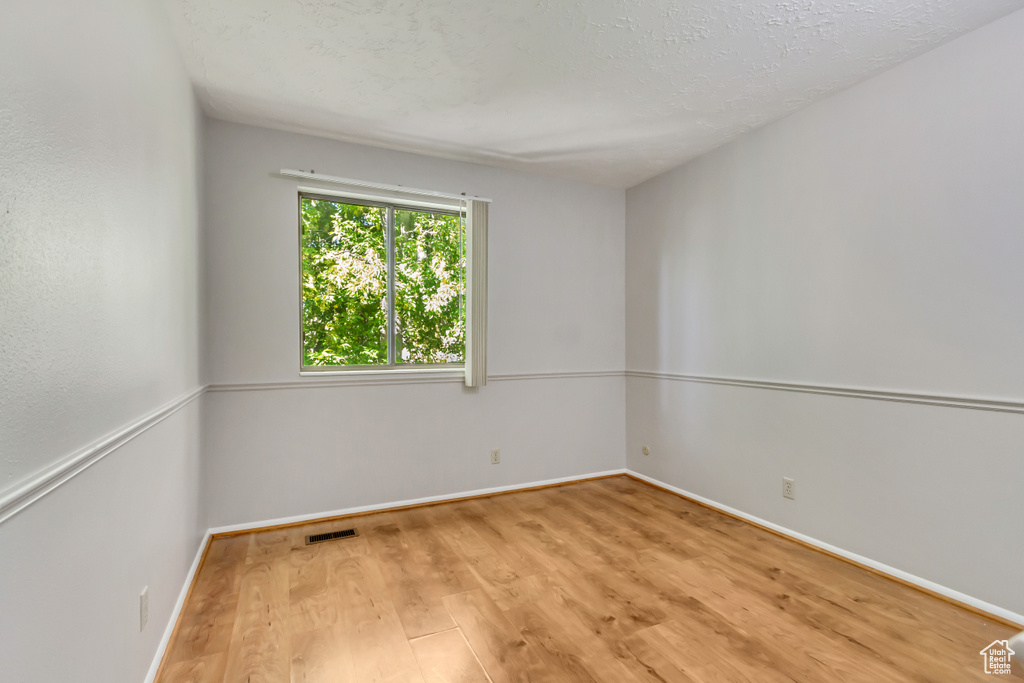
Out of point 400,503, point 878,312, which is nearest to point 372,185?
point 400,503

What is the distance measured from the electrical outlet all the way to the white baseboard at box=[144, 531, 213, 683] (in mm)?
194

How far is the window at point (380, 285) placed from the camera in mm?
3443

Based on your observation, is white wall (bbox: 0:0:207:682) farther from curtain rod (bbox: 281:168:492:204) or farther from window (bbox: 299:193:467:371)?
window (bbox: 299:193:467:371)

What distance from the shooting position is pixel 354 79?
2605mm

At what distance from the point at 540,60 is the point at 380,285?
1909mm

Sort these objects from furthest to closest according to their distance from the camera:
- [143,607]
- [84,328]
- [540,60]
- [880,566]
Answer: [880,566] < [540,60] < [143,607] < [84,328]

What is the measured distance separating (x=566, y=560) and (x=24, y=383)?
2442 millimetres

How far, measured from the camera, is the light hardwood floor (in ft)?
5.93

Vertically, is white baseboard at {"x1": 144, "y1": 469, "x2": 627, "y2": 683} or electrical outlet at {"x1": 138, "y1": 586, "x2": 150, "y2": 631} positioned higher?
electrical outlet at {"x1": 138, "y1": 586, "x2": 150, "y2": 631}

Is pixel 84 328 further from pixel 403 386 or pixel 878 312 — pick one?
pixel 878 312

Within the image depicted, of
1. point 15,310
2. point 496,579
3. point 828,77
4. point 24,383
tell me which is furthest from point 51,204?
point 828,77

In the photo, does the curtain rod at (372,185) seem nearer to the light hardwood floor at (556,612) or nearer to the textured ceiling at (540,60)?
the textured ceiling at (540,60)

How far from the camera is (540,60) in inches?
96.0

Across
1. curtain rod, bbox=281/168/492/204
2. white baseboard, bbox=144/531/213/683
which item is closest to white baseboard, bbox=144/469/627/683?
white baseboard, bbox=144/531/213/683
